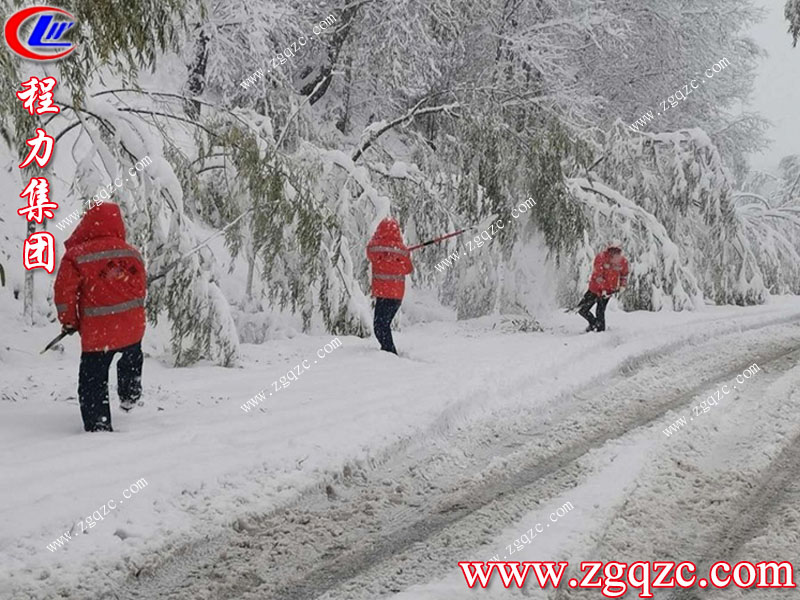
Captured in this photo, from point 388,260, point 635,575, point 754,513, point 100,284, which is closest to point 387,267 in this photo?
point 388,260

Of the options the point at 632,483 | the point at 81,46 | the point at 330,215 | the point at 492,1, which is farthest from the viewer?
the point at 492,1

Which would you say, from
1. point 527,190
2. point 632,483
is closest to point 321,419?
point 632,483

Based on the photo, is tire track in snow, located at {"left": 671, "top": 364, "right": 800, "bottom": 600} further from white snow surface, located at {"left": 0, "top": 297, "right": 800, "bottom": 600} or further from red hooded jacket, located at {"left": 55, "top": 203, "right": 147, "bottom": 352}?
red hooded jacket, located at {"left": 55, "top": 203, "right": 147, "bottom": 352}

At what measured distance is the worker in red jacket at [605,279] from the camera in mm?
10711

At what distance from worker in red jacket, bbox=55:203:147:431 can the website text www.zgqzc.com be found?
115 inches

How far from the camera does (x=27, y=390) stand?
19.7 ft

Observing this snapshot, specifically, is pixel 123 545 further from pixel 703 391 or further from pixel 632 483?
pixel 703 391

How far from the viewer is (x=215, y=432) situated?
16.6ft

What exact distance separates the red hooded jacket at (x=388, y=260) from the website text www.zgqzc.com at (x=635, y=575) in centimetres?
523

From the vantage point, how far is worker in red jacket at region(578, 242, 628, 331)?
10.7 meters

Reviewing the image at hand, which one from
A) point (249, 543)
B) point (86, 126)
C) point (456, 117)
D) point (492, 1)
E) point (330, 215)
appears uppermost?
point (492, 1)

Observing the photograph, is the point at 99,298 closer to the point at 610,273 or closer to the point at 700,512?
the point at 700,512

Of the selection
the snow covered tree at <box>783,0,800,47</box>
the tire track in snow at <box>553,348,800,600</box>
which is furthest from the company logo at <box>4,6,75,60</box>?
the snow covered tree at <box>783,0,800,47</box>

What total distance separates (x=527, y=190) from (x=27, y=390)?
27.3 ft
